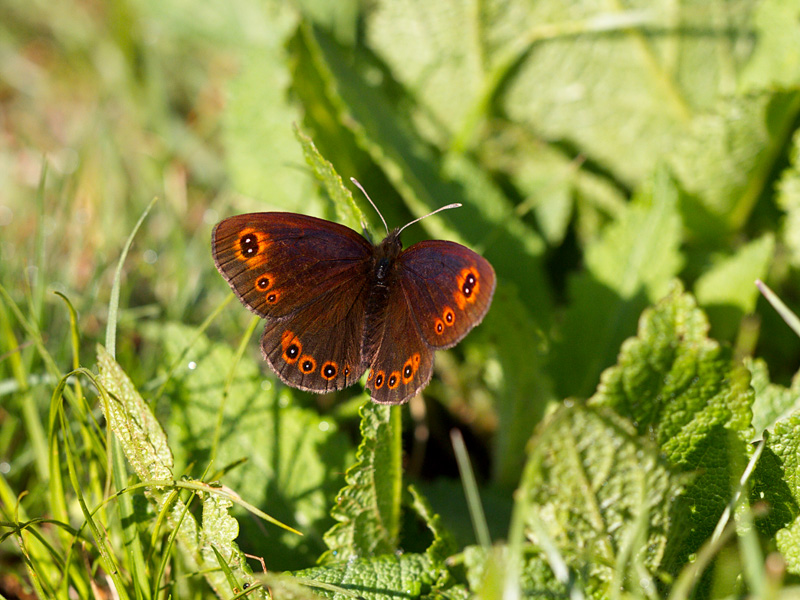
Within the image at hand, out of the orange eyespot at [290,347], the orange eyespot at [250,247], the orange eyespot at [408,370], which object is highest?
the orange eyespot at [250,247]

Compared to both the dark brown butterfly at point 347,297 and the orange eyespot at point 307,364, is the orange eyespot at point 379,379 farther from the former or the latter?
the orange eyespot at point 307,364

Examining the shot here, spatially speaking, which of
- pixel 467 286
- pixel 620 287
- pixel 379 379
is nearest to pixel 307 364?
pixel 379 379

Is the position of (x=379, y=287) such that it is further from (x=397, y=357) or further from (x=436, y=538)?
(x=436, y=538)

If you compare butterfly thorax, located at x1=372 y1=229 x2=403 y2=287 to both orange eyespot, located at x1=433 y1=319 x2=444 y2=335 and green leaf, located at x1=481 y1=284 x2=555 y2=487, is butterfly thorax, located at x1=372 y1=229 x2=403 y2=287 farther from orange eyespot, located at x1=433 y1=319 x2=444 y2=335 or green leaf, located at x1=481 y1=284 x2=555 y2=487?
green leaf, located at x1=481 y1=284 x2=555 y2=487

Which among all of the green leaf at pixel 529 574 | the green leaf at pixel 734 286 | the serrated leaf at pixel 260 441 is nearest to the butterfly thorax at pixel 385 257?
the serrated leaf at pixel 260 441

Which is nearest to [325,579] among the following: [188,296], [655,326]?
[655,326]

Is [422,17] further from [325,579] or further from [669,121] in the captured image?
[325,579]

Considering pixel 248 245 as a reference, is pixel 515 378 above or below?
below

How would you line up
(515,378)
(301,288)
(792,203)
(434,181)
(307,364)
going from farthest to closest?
(434,181) → (792,203) → (515,378) → (301,288) → (307,364)
